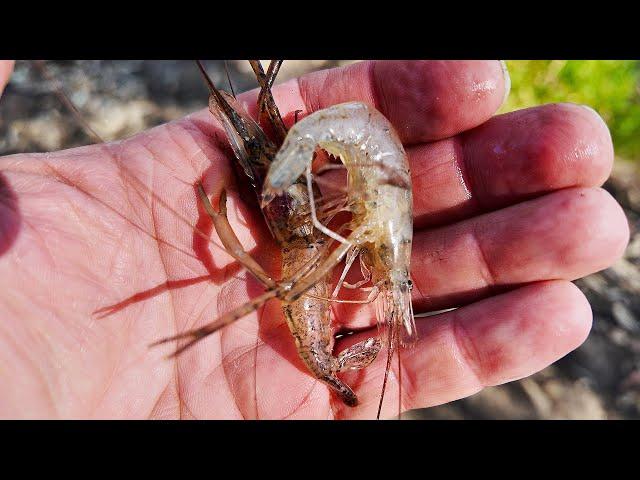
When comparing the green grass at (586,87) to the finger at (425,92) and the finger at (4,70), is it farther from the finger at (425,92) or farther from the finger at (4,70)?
the finger at (4,70)

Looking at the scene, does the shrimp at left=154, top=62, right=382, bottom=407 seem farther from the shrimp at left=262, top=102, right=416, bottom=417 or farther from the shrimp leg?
the shrimp at left=262, top=102, right=416, bottom=417

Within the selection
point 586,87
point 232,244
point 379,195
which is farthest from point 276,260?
point 586,87

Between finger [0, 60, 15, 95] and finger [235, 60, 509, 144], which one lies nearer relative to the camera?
finger [0, 60, 15, 95]

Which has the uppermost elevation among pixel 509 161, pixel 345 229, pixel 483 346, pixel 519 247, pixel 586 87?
pixel 509 161

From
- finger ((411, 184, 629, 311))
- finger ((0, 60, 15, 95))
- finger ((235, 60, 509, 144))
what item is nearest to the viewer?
finger ((0, 60, 15, 95))

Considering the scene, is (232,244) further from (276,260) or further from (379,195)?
(379,195)

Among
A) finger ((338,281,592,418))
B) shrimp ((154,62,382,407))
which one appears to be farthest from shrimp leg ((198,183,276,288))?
finger ((338,281,592,418))

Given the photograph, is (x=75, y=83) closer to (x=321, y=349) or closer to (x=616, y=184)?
(x=321, y=349)
